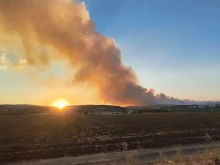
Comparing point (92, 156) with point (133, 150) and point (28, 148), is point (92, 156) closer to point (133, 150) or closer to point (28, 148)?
point (133, 150)

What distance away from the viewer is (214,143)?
35469 mm

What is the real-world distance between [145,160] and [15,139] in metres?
20.3

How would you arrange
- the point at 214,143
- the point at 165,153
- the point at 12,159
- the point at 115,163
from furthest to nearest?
1. the point at 214,143
2. the point at 165,153
3. the point at 12,159
4. the point at 115,163

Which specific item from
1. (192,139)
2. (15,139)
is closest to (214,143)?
(192,139)

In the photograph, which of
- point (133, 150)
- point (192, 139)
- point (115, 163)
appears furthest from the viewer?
point (192, 139)

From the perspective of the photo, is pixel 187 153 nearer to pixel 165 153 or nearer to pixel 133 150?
pixel 165 153

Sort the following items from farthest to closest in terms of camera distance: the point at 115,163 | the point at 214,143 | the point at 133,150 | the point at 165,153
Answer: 1. the point at 214,143
2. the point at 133,150
3. the point at 165,153
4. the point at 115,163

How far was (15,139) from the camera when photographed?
39250mm

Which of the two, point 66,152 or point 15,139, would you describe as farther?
point 15,139

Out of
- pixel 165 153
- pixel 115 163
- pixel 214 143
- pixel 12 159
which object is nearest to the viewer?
pixel 115 163

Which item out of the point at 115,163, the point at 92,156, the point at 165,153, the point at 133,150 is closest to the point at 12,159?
the point at 92,156

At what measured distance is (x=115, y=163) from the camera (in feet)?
81.1

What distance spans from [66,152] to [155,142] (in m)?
11.3

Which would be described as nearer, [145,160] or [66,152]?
[145,160]
